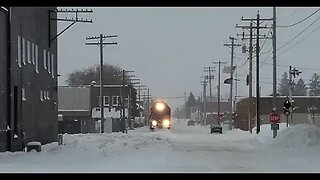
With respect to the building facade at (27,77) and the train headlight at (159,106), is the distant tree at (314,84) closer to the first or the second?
the train headlight at (159,106)

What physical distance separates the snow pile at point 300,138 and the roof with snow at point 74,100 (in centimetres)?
7251

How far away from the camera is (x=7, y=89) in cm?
3009

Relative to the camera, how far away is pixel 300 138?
3359cm

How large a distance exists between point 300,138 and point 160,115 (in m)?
52.9

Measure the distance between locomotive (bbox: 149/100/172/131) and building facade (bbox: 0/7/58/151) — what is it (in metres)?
41.0

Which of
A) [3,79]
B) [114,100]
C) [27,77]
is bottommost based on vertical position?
[114,100]

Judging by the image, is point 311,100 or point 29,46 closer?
point 29,46

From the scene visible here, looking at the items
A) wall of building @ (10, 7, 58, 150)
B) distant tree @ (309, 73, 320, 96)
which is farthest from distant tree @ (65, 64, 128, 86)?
wall of building @ (10, 7, 58, 150)

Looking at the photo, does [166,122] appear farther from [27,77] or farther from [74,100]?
[27,77]

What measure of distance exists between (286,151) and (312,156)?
12.8 ft

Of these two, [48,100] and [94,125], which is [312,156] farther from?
[94,125]

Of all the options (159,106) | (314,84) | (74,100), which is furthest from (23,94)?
(314,84)

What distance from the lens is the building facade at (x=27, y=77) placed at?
30.0m
